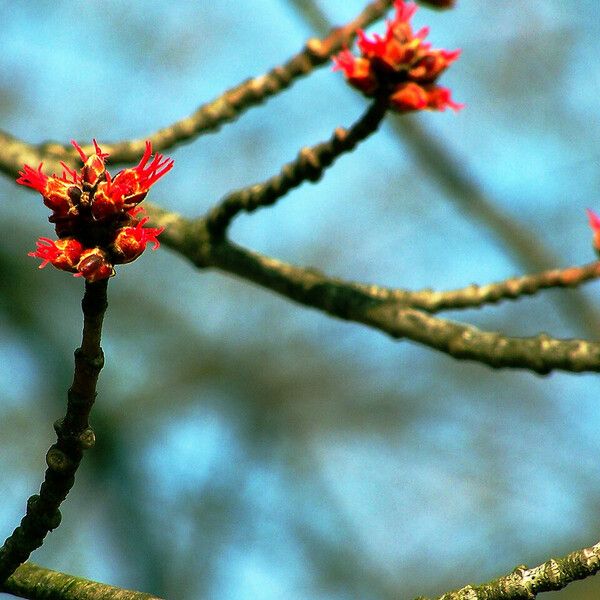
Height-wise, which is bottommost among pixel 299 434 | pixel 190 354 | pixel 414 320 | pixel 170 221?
pixel 414 320

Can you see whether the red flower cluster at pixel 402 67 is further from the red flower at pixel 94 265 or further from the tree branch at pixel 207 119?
the red flower at pixel 94 265

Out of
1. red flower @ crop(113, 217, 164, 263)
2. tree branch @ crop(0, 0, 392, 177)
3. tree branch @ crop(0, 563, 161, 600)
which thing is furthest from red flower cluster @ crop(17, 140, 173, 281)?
tree branch @ crop(0, 0, 392, 177)

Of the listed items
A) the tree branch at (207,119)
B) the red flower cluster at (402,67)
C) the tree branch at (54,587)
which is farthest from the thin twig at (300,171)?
the tree branch at (54,587)

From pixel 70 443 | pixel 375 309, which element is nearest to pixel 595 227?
pixel 375 309

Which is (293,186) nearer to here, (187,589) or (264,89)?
(264,89)

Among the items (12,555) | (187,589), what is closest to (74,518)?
(187,589)

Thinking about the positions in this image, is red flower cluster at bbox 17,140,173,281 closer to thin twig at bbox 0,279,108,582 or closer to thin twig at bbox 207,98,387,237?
thin twig at bbox 0,279,108,582
